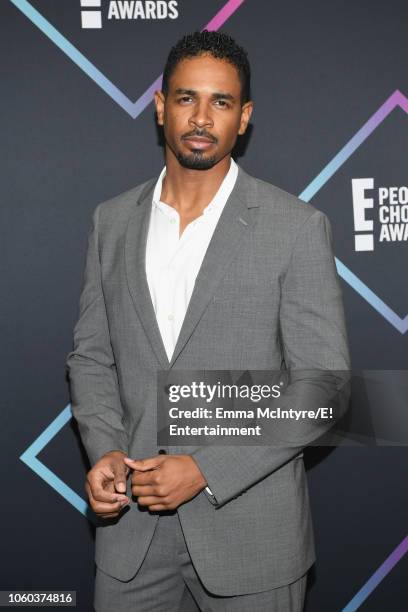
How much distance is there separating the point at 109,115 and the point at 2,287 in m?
0.67

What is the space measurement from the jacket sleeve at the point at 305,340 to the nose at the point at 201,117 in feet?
1.12

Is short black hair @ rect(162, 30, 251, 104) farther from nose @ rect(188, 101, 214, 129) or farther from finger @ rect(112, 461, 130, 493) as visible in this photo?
finger @ rect(112, 461, 130, 493)

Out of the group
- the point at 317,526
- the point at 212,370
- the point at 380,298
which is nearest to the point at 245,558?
the point at 212,370

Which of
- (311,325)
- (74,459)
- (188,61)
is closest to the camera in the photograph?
(311,325)

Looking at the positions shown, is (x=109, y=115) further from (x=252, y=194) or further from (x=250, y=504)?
(x=250, y=504)

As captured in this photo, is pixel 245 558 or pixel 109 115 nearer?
pixel 245 558

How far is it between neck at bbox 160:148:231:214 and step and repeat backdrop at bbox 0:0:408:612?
0.53 m

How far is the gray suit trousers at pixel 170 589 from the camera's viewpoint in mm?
1834

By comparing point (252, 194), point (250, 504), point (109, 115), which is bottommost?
point (250, 504)

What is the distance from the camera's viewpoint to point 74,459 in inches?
103

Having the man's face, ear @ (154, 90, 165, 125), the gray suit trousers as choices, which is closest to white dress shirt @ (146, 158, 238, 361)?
the man's face

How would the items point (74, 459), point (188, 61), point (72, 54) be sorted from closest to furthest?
1. point (188, 61)
2. point (72, 54)
3. point (74, 459)

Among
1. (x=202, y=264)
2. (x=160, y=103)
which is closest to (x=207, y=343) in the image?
(x=202, y=264)

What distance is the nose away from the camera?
Answer: 184 centimetres
